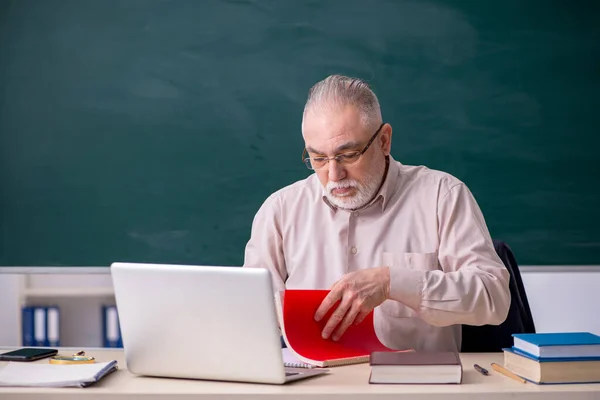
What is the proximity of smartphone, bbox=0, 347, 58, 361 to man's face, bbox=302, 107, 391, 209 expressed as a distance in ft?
2.79

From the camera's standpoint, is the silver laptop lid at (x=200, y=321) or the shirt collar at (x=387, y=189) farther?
the shirt collar at (x=387, y=189)

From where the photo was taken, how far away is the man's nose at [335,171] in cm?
206

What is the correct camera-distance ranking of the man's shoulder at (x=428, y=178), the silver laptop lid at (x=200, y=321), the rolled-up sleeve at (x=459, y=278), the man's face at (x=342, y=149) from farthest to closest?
the man's shoulder at (x=428, y=178), the man's face at (x=342, y=149), the rolled-up sleeve at (x=459, y=278), the silver laptop lid at (x=200, y=321)

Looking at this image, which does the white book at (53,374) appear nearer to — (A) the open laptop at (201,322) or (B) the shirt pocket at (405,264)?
(A) the open laptop at (201,322)

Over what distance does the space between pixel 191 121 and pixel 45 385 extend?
1.88 meters

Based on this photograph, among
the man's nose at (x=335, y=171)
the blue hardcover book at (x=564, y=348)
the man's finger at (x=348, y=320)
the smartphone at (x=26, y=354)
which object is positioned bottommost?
the smartphone at (x=26, y=354)

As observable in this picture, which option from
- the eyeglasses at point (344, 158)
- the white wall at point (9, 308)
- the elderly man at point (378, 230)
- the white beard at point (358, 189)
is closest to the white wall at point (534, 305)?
the white wall at point (9, 308)

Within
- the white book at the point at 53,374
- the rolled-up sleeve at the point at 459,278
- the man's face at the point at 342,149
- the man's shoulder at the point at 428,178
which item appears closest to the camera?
the white book at the point at 53,374

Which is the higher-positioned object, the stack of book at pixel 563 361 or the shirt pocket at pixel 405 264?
the shirt pocket at pixel 405 264

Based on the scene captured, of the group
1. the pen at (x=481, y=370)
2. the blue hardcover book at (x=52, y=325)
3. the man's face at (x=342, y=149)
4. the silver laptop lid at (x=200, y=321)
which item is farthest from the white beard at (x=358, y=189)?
the blue hardcover book at (x=52, y=325)

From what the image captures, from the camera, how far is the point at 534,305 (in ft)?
10.7

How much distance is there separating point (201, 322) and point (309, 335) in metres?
A: 0.35

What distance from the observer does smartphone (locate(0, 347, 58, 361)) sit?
179cm

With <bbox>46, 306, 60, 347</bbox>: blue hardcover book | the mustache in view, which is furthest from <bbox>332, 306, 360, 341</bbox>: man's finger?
<bbox>46, 306, 60, 347</bbox>: blue hardcover book
